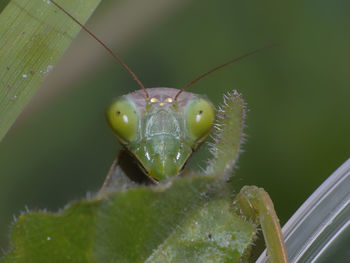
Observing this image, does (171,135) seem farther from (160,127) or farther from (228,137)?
(228,137)

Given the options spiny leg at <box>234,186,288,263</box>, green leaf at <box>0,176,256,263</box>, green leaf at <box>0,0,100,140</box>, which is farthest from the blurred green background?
green leaf at <box>0,176,256,263</box>

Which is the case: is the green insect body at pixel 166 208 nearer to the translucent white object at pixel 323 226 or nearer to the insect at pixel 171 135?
the insect at pixel 171 135

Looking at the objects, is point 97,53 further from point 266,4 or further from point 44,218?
point 44,218

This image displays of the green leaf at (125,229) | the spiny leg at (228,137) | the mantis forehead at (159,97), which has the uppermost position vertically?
the spiny leg at (228,137)

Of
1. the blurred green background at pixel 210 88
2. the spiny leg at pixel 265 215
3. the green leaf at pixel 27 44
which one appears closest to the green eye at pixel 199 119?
the spiny leg at pixel 265 215

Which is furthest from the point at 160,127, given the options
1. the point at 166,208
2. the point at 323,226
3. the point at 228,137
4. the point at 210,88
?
the point at 210,88

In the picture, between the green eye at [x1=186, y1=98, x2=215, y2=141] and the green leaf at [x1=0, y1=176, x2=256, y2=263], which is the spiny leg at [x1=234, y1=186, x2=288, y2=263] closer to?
the green leaf at [x1=0, y1=176, x2=256, y2=263]

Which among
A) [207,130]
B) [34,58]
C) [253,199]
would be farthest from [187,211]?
[34,58]
